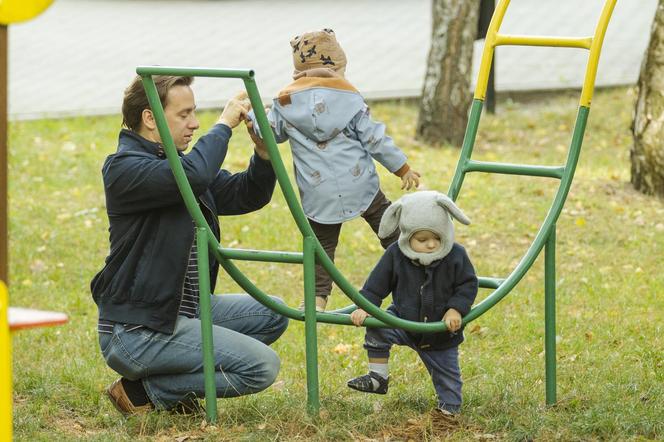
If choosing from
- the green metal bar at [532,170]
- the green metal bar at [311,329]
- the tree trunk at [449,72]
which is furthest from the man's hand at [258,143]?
the tree trunk at [449,72]

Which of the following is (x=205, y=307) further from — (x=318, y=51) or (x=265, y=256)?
(x=318, y=51)

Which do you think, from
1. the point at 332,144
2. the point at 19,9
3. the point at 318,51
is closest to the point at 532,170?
the point at 332,144

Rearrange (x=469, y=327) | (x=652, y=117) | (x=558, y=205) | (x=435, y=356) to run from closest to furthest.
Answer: (x=435, y=356) → (x=558, y=205) → (x=469, y=327) → (x=652, y=117)

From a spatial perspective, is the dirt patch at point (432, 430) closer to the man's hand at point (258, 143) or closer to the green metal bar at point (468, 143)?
the green metal bar at point (468, 143)

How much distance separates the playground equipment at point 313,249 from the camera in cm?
345

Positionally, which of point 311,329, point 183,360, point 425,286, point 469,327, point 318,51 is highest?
point 318,51

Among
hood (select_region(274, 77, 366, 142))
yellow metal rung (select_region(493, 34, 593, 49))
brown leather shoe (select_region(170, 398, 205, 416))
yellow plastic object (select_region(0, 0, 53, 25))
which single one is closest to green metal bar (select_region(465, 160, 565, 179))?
yellow metal rung (select_region(493, 34, 593, 49))

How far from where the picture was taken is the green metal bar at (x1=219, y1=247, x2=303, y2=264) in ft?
12.0

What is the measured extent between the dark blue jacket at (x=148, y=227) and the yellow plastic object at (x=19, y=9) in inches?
46.0

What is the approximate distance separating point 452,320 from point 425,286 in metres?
0.15

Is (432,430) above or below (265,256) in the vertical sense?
below

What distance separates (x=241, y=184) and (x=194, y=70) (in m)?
0.82

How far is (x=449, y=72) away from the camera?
9141mm

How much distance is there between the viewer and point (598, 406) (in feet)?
13.1
